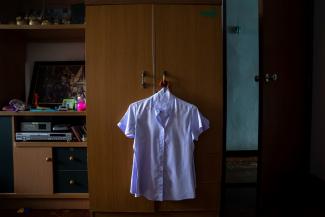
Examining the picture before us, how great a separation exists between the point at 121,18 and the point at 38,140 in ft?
3.75

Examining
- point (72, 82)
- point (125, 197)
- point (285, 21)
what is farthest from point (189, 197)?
point (285, 21)

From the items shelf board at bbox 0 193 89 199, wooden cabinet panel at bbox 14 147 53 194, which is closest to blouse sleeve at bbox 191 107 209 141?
shelf board at bbox 0 193 89 199

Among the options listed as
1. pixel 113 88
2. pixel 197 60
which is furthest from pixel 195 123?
pixel 113 88

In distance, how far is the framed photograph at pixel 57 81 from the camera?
8.63 feet

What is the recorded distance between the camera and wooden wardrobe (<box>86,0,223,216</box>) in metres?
2.08

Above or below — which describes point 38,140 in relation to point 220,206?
above

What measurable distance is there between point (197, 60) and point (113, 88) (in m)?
0.62

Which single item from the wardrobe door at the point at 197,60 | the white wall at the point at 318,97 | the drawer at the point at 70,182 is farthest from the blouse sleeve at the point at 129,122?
the white wall at the point at 318,97

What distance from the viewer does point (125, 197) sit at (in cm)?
217

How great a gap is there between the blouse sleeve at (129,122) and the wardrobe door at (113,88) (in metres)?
0.07

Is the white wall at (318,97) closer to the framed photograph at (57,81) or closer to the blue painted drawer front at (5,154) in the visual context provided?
the framed photograph at (57,81)

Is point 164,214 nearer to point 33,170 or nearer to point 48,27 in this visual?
point 33,170

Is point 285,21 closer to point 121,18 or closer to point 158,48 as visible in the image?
point 158,48

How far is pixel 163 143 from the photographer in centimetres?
208
